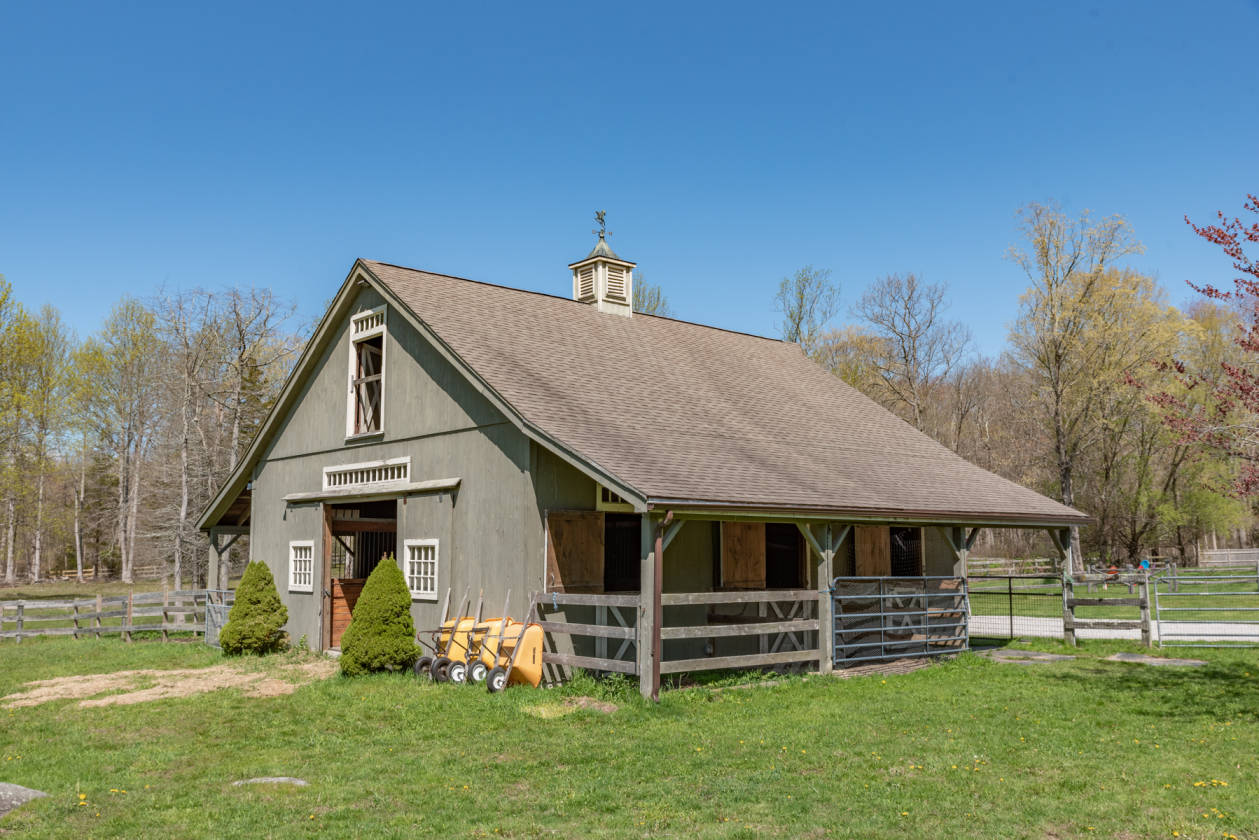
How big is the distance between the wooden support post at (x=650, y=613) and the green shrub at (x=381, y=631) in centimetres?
389

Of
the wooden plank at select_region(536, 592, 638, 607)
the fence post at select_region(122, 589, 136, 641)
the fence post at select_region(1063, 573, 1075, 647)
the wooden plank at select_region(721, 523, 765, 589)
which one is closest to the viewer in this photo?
the wooden plank at select_region(536, 592, 638, 607)

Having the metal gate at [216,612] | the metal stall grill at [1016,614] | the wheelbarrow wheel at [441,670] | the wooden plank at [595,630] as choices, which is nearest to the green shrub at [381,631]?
the wheelbarrow wheel at [441,670]

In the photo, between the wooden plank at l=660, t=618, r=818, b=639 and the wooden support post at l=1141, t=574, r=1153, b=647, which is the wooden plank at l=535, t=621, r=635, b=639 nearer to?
the wooden plank at l=660, t=618, r=818, b=639

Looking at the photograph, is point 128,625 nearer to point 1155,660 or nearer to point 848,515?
point 848,515

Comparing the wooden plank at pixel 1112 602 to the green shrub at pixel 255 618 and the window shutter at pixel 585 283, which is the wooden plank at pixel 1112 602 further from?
the green shrub at pixel 255 618

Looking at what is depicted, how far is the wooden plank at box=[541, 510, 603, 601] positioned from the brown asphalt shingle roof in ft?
4.17

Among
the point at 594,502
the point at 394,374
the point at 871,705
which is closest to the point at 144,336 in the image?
the point at 394,374

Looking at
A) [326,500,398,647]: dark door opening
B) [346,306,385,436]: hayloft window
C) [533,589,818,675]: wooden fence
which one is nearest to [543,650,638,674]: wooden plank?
[533,589,818,675]: wooden fence

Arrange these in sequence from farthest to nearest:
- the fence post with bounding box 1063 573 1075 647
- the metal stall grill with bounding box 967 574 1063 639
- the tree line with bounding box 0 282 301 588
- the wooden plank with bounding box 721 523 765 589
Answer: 1. the tree line with bounding box 0 282 301 588
2. the metal stall grill with bounding box 967 574 1063 639
3. the fence post with bounding box 1063 573 1075 647
4. the wooden plank with bounding box 721 523 765 589

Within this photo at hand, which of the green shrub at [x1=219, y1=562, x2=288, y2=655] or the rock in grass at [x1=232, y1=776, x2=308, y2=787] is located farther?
the green shrub at [x1=219, y1=562, x2=288, y2=655]

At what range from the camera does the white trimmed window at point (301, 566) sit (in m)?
17.5

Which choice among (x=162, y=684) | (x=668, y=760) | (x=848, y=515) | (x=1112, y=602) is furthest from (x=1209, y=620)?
(x=162, y=684)

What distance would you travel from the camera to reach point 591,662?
39.1 feet

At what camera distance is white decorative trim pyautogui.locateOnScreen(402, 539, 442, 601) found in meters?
14.8
